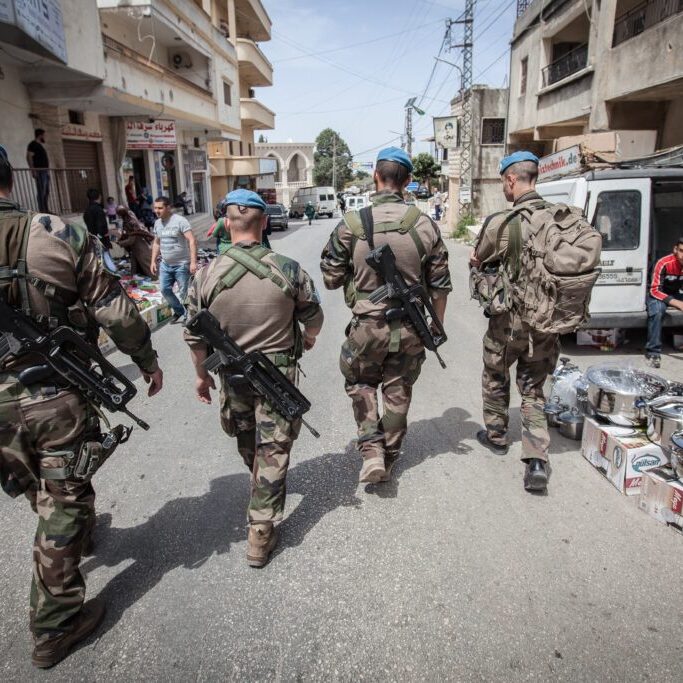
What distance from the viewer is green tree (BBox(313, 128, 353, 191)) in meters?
77.4

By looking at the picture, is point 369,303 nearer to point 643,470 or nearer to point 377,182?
point 377,182

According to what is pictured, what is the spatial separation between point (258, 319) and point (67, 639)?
1.53 metres

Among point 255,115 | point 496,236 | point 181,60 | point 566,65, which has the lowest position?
point 496,236

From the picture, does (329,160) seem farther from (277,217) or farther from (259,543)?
(259,543)

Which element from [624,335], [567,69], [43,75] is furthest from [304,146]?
[624,335]

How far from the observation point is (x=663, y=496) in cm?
283

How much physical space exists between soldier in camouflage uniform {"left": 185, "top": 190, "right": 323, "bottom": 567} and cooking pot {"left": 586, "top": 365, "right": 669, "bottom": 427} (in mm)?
2051

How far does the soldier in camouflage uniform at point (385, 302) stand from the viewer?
304 centimetres

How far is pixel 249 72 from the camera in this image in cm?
2748

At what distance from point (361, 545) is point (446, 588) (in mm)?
497

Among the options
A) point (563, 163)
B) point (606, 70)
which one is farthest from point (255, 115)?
point (563, 163)

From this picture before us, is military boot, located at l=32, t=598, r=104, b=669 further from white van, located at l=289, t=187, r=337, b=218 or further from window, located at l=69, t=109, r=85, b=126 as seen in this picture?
white van, located at l=289, t=187, r=337, b=218

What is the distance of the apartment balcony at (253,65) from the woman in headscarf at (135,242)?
18.4 metres

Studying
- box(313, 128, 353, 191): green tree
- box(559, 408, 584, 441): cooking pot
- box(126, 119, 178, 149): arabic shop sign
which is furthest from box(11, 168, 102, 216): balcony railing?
box(313, 128, 353, 191): green tree
